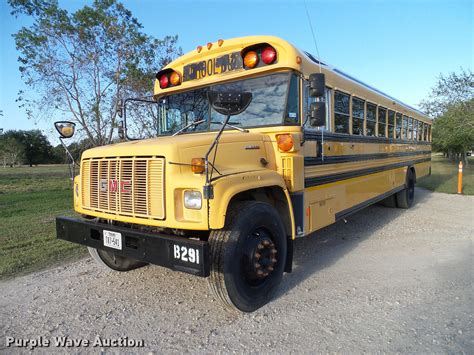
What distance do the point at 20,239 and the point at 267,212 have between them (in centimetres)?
470

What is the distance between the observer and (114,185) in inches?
122

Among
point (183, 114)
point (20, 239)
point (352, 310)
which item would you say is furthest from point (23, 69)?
point (352, 310)

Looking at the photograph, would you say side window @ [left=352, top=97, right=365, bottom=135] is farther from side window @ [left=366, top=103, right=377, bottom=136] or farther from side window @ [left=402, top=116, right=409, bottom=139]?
side window @ [left=402, top=116, right=409, bottom=139]

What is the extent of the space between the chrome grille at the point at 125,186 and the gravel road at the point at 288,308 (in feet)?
3.19

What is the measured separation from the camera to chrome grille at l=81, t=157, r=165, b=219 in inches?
112

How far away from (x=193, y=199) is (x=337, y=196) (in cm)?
261

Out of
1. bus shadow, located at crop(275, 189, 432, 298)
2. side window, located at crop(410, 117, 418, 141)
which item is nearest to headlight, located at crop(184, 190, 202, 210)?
bus shadow, located at crop(275, 189, 432, 298)

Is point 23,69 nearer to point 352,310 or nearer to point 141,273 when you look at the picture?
point 141,273

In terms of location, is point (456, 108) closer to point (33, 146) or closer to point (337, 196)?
point (337, 196)

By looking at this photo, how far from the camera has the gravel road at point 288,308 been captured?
2.69 meters

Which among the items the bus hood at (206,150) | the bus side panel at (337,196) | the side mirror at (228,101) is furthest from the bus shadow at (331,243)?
the side mirror at (228,101)

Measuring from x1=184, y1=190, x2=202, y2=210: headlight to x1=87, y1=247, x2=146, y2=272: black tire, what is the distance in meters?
1.75

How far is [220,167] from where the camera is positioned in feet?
9.73

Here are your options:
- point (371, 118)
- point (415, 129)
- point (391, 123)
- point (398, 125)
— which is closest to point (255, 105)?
point (371, 118)
